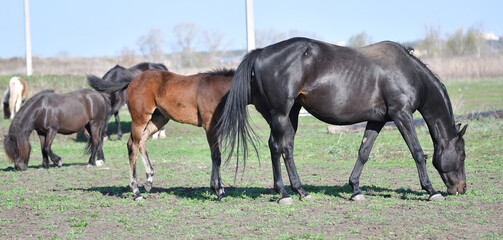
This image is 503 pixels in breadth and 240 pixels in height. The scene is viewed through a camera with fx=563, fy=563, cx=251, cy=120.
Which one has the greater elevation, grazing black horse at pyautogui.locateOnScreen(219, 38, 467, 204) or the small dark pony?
grazing black horse at pyautogui.locateOnScreen(219, 38, 467, 204)

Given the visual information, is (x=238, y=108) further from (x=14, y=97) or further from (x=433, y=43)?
(x=433, y=43)

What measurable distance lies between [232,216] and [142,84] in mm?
2576

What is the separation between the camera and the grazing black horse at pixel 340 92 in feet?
23.7

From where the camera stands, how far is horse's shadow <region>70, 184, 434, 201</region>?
25.8 feet

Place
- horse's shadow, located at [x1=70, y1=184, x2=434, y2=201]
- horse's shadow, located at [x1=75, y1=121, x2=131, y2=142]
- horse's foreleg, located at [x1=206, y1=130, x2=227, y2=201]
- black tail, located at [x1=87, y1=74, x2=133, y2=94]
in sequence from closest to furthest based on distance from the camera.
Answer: horse's foreleg, located at [x1=206, y1=130, x2=227, y2=201], horse's shadow, located at [x1=70, y1=184, x2=434, y2=201], black tail, located at [x1=87, y1=74, x2=133, y2=94], horse's shadow, located at [x1=75, y1=121, x2=131, y2=142]

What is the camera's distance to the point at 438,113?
7.48 m

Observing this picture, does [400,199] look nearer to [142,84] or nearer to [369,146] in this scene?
[369,146]

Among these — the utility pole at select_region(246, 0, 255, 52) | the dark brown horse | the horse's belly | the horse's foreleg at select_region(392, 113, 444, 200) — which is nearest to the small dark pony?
the dark brown horse

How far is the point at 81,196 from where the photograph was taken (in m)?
8.37

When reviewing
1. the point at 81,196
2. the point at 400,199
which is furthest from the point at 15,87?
the point at 400,199

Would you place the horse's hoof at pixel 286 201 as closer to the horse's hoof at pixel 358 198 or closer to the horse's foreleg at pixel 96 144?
the horse's hoof at pixel 358 198

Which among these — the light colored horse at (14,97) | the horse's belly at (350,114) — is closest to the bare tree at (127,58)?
the light colored horse at (14,97)

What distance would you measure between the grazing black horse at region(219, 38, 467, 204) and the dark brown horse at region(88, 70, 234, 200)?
364mm

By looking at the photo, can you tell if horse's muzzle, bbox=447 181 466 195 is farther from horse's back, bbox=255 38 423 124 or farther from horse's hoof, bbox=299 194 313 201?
horse's hoof, bbox=299 194 313 201
